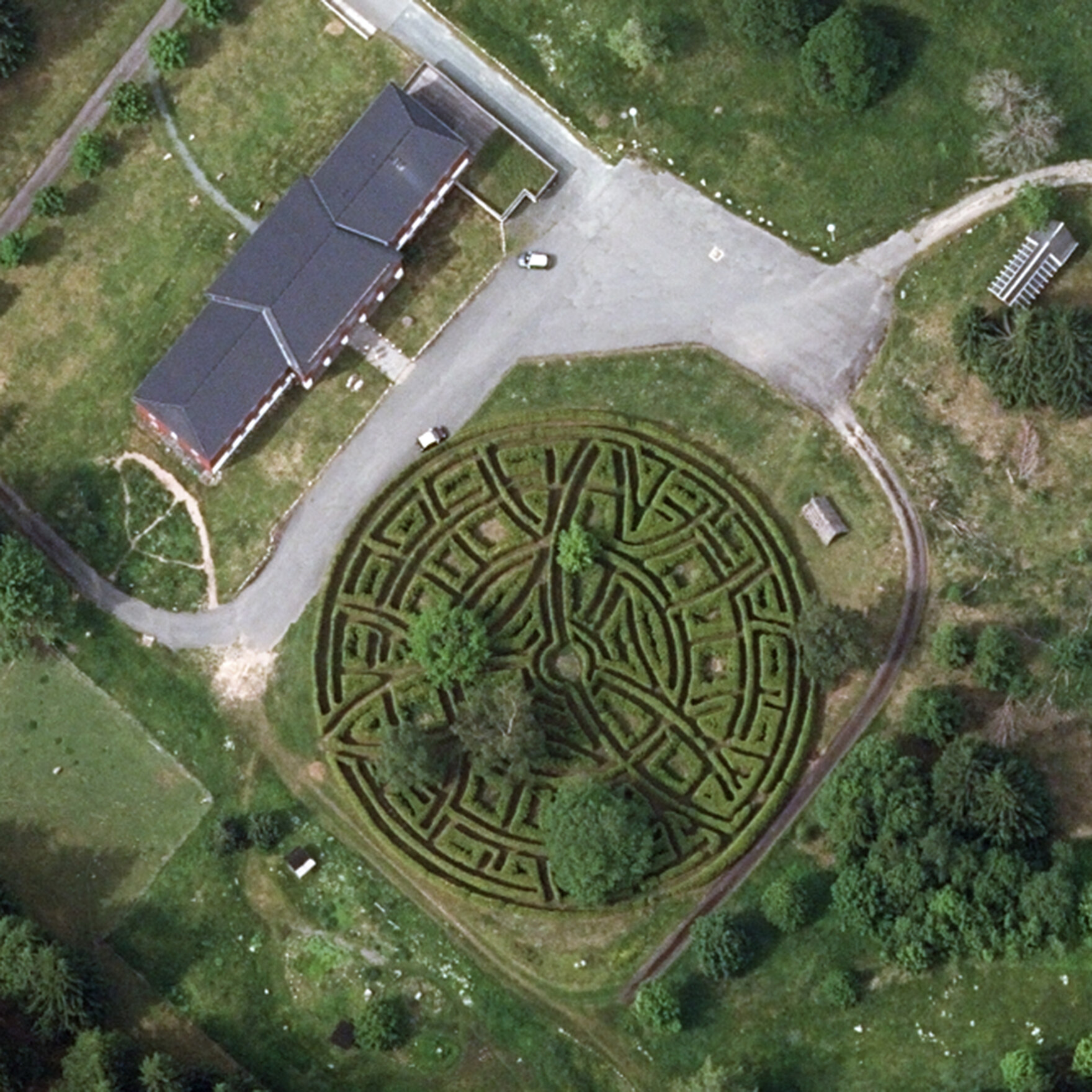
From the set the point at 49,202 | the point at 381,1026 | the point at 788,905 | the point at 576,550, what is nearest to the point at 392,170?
the point at 49,202

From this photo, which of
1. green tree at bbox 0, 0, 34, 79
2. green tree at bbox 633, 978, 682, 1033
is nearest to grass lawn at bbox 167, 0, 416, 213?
green tree at bbox 0, 0, 34, 79

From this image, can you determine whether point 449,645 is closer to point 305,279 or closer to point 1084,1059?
point 305,279

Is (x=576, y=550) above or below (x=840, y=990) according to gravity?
above

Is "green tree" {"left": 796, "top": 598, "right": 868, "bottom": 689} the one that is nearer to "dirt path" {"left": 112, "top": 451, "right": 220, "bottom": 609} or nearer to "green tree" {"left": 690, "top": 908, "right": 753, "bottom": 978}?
"green tree" {"left": 690, "top": 908, "right": 753, "bottom": 978}

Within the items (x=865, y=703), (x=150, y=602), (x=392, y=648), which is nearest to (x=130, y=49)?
(x=150, y=602)

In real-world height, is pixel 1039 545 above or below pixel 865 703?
above

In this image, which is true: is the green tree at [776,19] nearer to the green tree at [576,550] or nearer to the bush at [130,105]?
the green tree at [576,550]

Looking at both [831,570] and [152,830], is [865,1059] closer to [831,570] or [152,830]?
[831,570]
